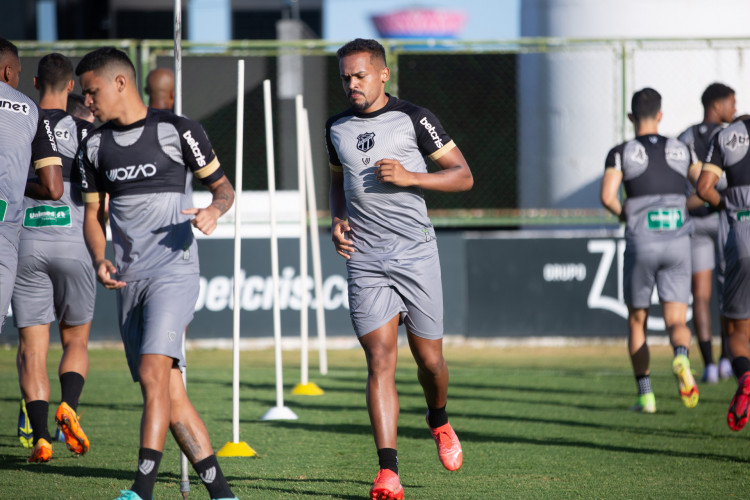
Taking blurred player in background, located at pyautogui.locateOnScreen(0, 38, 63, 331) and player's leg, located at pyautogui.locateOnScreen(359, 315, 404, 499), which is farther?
player's leg, located at pyautogui.locateOnScreen(359, 315, 404, 499)

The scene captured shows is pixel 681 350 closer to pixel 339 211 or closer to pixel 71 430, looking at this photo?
pixel 339 211

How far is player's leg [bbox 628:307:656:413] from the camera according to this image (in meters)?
8.02

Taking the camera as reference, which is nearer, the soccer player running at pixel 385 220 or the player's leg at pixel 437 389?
the soccer player running at pixel 385 220

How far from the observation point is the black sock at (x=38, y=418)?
6086 mm

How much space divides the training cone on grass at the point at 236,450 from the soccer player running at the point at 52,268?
99cm

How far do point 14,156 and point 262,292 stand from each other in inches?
337

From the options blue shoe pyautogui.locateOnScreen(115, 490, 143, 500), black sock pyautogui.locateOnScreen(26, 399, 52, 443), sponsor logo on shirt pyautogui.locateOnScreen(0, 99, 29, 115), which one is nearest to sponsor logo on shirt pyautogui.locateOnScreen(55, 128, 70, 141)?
sponsor logo on shirt pyautogui.locateOnScreen(0, 99, 29, 115)

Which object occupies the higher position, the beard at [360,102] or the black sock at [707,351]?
the beard at [360,102]

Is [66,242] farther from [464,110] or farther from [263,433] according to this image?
→ [464,110]

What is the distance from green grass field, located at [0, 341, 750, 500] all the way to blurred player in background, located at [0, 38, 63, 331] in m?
1.22

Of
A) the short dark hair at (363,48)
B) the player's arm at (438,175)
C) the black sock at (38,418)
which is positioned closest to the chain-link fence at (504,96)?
the black sock at (38,418)

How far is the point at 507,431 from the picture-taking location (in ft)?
23.7

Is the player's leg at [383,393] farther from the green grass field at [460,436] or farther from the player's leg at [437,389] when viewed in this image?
the green grass field at [460,436]

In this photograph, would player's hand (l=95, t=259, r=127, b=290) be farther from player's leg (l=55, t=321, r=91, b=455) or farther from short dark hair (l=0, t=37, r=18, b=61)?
player's leg (l=55, t=321, r=91, b=455)
